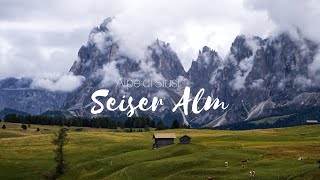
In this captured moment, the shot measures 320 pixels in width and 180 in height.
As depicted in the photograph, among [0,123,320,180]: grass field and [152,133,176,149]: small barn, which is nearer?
[0,123,320,180]: grass field

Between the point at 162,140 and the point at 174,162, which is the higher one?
the point at 162,140

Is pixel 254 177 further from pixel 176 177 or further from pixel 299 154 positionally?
pixel 299 154

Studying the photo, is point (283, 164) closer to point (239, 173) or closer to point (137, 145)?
point (239, 173)

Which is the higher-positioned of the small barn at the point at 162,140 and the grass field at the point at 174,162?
the small barn at the point at 162,140

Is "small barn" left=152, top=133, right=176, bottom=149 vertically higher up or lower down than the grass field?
higher up

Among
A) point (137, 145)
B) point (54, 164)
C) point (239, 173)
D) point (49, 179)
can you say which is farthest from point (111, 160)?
point (239, 173)

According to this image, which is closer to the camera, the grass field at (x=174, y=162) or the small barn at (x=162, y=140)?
the grass field at (x=174, y=162)

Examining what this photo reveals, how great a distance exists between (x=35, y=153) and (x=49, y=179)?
4363 centimetres

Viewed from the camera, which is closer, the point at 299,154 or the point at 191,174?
the point at 191,174

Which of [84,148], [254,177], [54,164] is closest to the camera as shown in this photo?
[254,177]

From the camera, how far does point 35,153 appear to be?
546 ft

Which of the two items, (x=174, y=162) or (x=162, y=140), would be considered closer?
(x=174, y=162)

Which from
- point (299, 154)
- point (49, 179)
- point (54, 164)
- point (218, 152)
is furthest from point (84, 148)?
point (299, 154)

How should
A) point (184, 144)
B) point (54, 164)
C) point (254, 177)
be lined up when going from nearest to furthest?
point (254, 177)
point (184, 144)
point (54, 164)
